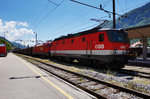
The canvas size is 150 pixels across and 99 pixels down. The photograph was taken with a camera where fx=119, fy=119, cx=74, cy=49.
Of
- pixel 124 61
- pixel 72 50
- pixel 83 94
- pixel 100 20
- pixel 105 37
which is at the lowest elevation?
pixel 83 94

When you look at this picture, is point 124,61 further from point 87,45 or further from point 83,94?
point 83,94

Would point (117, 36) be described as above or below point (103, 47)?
above

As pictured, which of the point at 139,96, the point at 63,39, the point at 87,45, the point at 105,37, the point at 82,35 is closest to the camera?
the point at 139,96

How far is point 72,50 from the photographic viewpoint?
45.0 ft

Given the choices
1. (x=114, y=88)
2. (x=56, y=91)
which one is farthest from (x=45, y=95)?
(x=114, y=88)

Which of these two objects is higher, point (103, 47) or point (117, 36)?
point (117, 36)

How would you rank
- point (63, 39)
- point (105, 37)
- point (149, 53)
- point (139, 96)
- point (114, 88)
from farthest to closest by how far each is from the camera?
point (149, 53), point (63, 39), point (105, 37), point (114, 88), point (139, 96)

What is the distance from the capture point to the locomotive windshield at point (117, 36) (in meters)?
9.01

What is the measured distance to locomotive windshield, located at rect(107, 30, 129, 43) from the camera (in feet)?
29.6

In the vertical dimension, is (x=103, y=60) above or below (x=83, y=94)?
above

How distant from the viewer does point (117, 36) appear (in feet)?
30.5

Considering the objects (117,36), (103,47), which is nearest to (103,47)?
(103,47)

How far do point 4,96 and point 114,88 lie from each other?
4.23m

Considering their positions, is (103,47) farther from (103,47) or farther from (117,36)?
(117,36)
